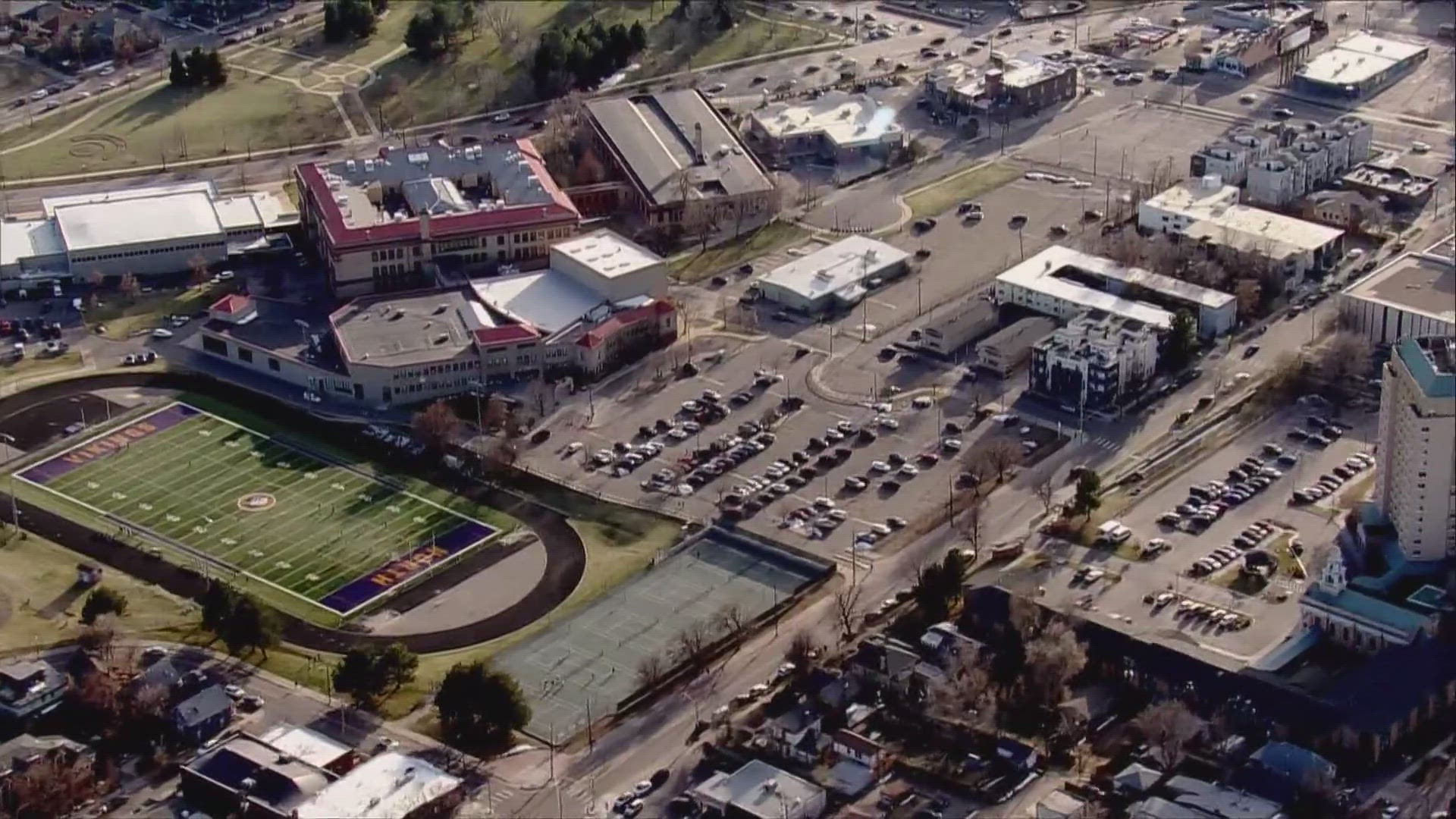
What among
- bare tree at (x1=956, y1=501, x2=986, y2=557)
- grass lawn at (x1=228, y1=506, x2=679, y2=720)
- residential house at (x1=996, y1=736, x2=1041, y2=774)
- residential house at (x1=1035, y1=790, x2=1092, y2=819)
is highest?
grass lawn at (x1=228, y1=506, x2=679, y2=720)

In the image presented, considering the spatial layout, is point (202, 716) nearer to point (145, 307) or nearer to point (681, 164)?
point (145, 307)

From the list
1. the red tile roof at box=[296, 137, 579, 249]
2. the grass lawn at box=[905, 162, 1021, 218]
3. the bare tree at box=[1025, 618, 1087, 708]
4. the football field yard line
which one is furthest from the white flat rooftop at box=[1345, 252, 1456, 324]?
the football field yard line

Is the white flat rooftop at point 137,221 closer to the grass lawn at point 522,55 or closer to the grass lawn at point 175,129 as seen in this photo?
the grass lawn at point 175,129

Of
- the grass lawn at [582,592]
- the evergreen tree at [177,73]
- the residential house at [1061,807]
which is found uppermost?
the evergreen tree at [177,73]

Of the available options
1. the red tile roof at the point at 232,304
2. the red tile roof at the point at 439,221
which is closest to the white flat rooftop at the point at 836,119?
the red tile roof at the point at 439,221

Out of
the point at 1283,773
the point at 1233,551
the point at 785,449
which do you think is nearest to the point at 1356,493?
the point at 1233,551

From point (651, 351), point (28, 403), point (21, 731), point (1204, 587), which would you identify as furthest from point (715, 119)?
point (21, 731)

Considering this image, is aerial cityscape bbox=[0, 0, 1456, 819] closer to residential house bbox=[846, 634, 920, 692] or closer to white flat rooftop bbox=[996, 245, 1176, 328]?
residential house bbox=[846, 634, 920, 692]
